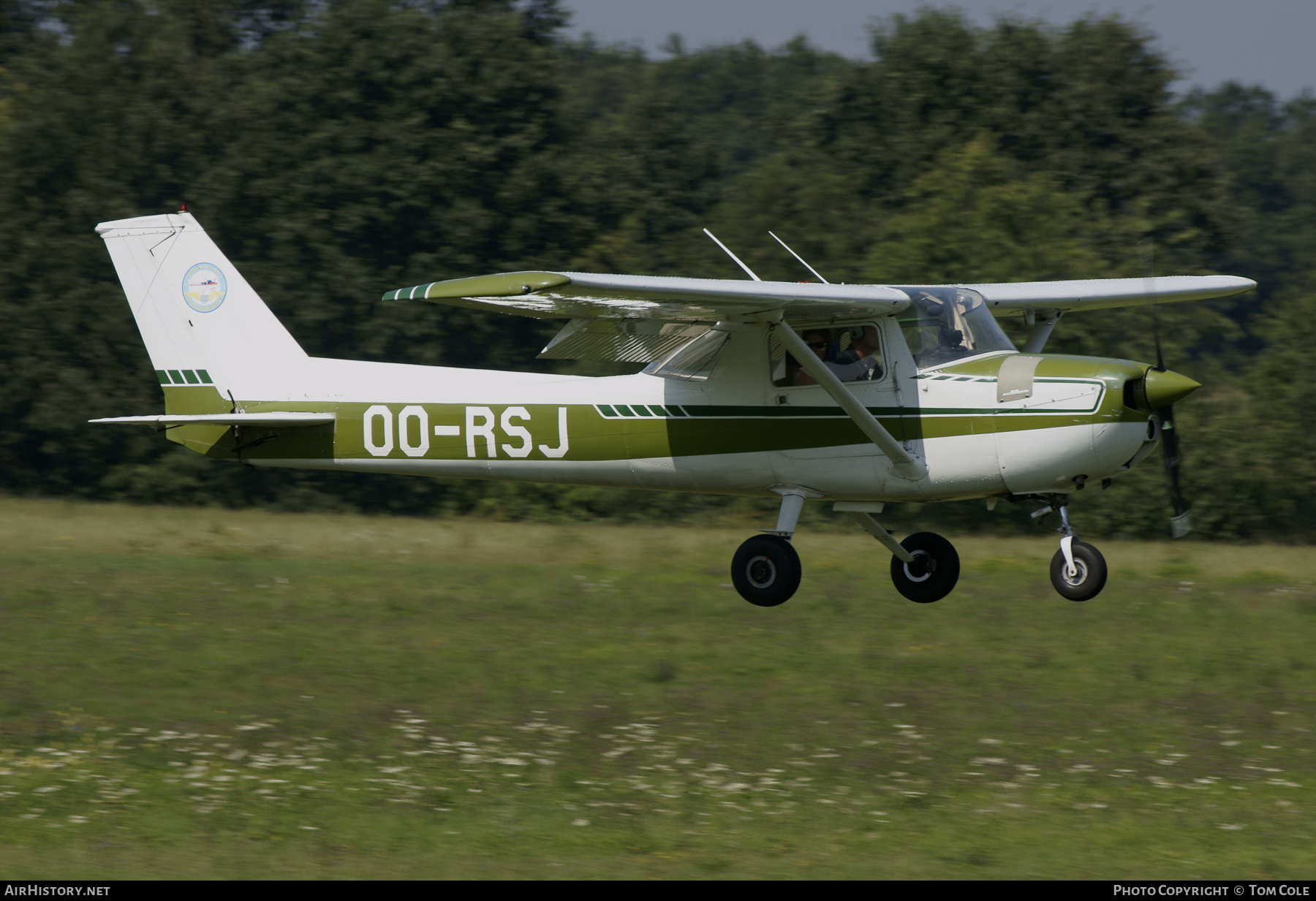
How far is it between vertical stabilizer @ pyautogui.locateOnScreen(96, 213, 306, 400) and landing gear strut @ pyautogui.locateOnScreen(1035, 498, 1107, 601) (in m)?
7.32

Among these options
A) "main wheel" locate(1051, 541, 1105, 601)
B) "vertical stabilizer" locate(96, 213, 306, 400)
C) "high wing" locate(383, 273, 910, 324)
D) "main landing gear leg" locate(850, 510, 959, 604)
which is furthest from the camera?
"vertical stabilizer" locate(96, 213, 306, 400)

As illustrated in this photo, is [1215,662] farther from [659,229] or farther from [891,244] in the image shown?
[659,229]

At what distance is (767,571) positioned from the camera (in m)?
11.7

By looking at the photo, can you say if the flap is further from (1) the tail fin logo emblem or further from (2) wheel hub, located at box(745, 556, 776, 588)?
(1) the tail fin logo emblem

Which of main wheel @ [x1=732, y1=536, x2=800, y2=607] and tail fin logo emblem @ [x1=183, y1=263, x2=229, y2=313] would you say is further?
tail fin logo emblem @ [x1=183, y1=263, x2=229, y2=313]

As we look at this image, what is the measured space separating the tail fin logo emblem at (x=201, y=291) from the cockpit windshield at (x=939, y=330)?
21.8ft

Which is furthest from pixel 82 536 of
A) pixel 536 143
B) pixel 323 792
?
pixel 536 143

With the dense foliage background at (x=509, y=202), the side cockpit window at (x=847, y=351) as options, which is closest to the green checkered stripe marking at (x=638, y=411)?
the side cockpit window at (x=847, y=351)

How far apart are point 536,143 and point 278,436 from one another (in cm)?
2257

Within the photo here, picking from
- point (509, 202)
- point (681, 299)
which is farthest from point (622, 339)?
point (509, 202)

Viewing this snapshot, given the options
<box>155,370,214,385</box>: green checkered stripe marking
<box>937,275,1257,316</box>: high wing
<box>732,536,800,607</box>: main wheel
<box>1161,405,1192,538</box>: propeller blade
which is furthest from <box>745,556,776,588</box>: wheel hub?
<box>155,370,214,385</box>: green checkered stripe marking

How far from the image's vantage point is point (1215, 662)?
50.7ft

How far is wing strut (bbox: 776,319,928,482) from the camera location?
11125 millimetres

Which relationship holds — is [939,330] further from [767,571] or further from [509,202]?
[509,202]
